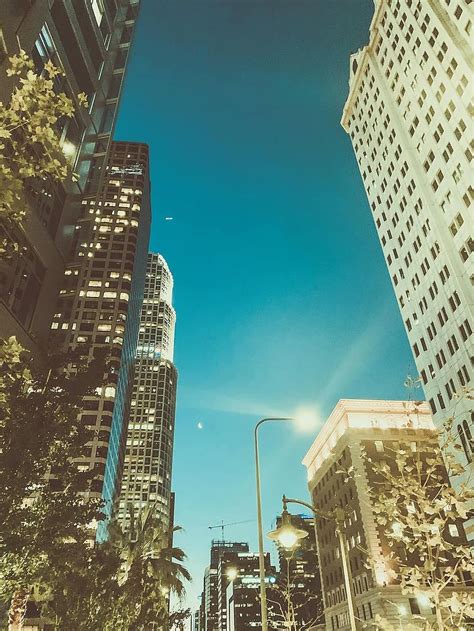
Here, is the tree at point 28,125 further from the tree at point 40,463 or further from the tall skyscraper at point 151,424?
the tall skyscraper at point 151,424

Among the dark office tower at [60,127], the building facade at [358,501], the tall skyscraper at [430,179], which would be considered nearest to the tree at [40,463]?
the dark office tower at [60,127]

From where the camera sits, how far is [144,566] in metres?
34.4

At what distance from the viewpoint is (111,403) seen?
→ 105m

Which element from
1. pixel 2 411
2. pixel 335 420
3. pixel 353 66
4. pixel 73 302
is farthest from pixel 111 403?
pixel 2 411

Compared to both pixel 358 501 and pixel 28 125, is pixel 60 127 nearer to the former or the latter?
pixel 28 125

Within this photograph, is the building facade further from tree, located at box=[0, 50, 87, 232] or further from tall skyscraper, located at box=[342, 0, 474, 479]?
tree, located at box=[0, 50, 87, 232]

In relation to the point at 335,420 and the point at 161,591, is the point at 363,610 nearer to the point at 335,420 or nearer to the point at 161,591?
the point at 335,420

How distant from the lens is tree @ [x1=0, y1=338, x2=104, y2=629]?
11859 mm

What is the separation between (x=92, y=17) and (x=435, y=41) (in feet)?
175

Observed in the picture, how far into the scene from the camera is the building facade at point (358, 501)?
60.8m

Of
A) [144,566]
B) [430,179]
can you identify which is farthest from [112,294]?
[144,566]

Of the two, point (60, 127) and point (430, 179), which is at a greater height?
point (430, 179)

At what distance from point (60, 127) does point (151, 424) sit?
516 feet

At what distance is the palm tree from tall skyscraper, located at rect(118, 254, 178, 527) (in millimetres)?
112320
